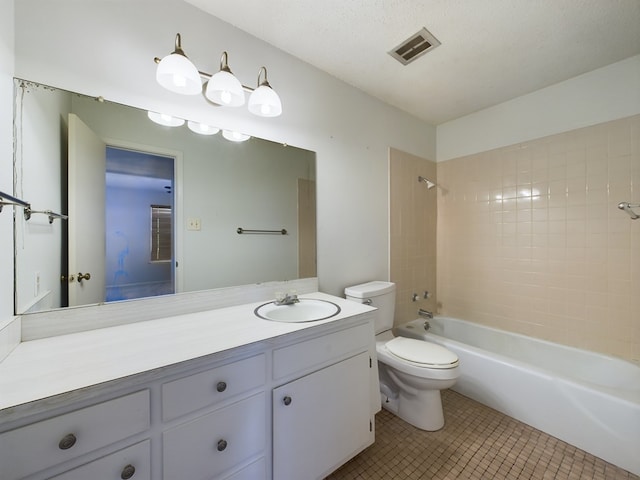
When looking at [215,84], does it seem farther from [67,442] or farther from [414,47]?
[67,442]

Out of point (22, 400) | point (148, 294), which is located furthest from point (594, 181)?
point (22, 400)

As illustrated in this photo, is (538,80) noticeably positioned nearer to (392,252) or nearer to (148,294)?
(392,252)

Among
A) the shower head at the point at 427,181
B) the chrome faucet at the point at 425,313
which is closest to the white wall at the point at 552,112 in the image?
the shower head at the point at 427,181

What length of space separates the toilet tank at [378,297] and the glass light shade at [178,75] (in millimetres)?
1467

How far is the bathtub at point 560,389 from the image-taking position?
4.38ft

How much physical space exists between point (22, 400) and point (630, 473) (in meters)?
2.51

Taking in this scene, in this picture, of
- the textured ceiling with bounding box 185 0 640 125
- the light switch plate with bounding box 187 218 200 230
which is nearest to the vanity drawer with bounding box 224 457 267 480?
the light switch plate with bounding box 187 218 200 230

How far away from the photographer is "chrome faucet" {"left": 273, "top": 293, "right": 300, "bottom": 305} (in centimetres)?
141

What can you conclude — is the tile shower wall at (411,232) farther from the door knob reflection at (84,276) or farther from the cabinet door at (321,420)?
the door knob reflection at (84,276)

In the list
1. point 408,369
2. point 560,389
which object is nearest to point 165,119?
point 408,369

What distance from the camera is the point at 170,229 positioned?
126cm

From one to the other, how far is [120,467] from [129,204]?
96 centimetres

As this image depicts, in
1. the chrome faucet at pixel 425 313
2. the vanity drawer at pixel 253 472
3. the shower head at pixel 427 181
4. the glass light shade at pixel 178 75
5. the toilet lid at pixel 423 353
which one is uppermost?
the glass light shade at pixel 178 75

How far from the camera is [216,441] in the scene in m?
0.85
